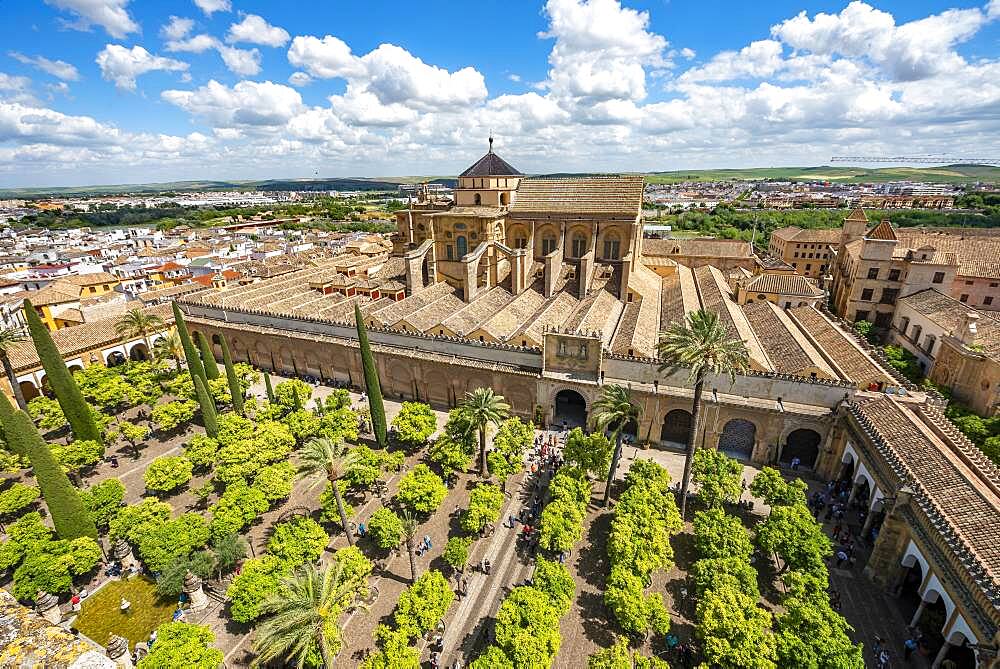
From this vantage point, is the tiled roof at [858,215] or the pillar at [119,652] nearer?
the pillar at [119,652]

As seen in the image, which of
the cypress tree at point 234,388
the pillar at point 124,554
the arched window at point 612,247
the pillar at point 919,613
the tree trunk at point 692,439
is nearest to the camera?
the pillar at point 919,613

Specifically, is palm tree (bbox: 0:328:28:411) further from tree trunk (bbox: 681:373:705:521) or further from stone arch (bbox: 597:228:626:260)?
stone arch (bbox: 597:228:626:260)

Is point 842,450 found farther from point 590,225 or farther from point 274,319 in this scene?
point 274,319

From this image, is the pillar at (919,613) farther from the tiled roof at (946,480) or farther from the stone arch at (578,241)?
the stone arch at (578,241)

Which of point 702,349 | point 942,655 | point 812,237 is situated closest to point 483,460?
point 702,349

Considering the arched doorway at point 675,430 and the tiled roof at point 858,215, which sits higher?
the tiled roof at point 858,215

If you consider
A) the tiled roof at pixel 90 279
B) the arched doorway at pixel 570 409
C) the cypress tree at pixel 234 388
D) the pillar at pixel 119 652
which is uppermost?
the tiled roof at pixel 90 279

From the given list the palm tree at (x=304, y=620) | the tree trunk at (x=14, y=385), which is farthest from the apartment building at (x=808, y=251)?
the tree trunk at (x=14, y=385)
